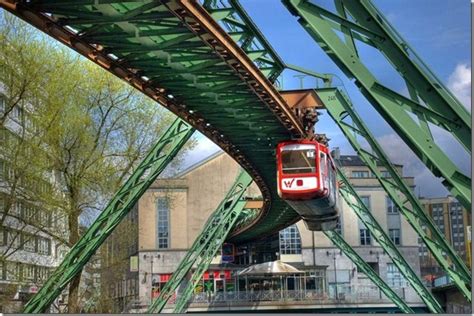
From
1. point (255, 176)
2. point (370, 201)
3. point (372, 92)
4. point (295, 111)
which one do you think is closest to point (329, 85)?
point (295, 111)

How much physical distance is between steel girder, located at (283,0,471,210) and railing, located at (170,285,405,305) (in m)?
44.5

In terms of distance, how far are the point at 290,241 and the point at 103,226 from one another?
37534 millimetres

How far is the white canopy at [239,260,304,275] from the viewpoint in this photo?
55.7m

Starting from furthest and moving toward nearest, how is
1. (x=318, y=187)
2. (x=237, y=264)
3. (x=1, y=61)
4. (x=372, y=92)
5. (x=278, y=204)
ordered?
(x=237, y=264), (x=278, y=204), (x=1, y=61), (x=318, y=187), (x=372, y=92)

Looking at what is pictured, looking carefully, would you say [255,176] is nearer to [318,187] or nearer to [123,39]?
[318,187]

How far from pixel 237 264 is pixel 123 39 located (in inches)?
1885

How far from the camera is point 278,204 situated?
37.9 m

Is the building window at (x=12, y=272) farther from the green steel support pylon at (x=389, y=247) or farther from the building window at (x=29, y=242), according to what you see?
the green steel support pylon at (x=389, y=247)

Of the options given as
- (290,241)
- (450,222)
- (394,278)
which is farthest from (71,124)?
(394,278)

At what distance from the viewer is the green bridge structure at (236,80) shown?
29.5 ft

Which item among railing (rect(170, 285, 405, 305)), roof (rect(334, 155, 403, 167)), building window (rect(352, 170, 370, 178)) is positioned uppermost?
roof (rect(334, 155, 403, 167))

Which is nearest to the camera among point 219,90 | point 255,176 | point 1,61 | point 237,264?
point 219,90

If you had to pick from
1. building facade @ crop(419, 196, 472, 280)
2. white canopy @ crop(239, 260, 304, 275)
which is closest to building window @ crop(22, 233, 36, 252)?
building facade @ crop(419, 196, 472, 280)

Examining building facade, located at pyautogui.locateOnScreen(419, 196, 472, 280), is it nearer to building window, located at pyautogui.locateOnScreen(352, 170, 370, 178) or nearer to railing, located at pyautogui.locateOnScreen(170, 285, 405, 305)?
railing, located at pyautogui.locateOnScreen(170, 285, 405, 305)
